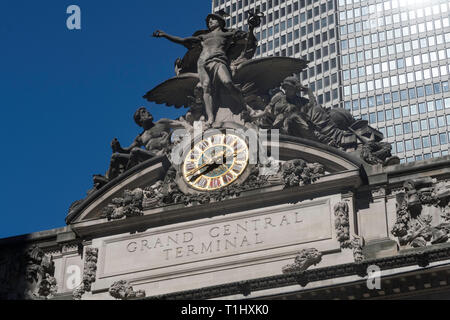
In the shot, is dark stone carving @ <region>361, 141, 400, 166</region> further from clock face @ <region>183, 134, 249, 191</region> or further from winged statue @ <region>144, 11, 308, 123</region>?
winged statue @ <region>144, 11, 308, 123</region>

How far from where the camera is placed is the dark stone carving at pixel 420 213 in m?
41.4

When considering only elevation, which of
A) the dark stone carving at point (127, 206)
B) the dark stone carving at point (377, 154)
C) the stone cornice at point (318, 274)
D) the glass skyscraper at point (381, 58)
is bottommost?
the stone cornice at point (318, 274)

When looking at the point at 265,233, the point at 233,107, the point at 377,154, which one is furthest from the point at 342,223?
the point at 233,107

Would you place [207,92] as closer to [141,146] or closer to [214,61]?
[214,61]

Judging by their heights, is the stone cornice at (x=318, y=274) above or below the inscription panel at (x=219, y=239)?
below

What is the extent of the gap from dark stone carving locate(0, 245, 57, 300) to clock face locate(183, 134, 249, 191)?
18.8ft

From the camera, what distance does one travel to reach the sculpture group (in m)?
45.3

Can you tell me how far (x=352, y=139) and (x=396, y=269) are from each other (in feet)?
19.6

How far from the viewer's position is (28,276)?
4638 cm

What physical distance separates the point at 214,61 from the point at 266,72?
6.12ft

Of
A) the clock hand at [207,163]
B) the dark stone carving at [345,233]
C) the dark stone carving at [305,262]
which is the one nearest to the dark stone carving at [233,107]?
the clock hand at [207,163]

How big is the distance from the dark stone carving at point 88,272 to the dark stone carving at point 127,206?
4.35 feet

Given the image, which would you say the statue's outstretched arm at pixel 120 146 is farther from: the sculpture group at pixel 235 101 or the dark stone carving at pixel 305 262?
the dark stone carving at pixel 305 262
